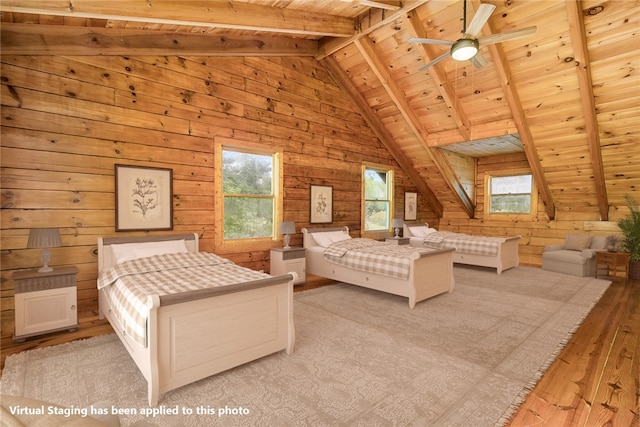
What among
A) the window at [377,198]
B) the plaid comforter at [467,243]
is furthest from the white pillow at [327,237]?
the plaid comforter at [467,243]

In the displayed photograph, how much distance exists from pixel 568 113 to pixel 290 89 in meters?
4.60

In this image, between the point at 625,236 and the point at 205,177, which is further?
the point at 625,236

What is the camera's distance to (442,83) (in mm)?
5242

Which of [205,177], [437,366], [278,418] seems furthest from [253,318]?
[205,177]

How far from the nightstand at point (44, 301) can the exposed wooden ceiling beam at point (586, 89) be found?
6.36 metres

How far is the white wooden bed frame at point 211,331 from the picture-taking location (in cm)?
209

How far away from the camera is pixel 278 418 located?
1920 millimetres

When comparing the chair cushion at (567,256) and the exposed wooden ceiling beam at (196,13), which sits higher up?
the exposed wooden ceiling beam at (196,13)

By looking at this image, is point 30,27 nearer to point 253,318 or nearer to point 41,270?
point 41,270

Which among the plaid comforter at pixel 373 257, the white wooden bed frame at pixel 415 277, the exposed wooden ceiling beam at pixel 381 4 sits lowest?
the white wooden bed frame at pixel 415 277

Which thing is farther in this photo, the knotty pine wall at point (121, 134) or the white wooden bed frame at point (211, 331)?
the knotty pine wall at point (121, 134)

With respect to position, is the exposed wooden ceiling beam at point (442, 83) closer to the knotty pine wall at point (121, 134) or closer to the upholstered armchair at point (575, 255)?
the knotty pine wall at point (121, 134)

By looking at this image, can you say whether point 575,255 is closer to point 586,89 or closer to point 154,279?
point 586,89

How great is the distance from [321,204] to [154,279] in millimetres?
3737
